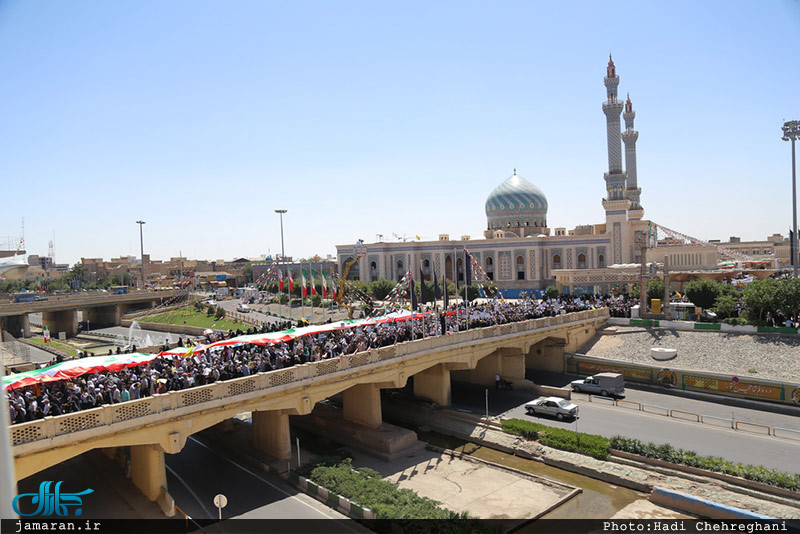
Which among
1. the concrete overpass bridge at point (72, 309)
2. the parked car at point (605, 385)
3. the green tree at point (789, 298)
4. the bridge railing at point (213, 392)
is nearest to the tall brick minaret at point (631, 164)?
the green tree at point (789, 298)

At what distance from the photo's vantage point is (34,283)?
98.4 metres

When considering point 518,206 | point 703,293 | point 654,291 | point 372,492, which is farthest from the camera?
point 518,206

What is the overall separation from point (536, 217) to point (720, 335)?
44302 mm

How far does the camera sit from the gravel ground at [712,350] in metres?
29.9

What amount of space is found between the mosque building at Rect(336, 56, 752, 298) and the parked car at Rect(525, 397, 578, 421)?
32.6m

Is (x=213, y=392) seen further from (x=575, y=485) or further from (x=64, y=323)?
(x=64, y=323)

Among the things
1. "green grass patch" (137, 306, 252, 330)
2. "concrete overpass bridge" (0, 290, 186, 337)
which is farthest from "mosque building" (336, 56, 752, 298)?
"concrete overpass bridge" (0, 290, 186, 337)

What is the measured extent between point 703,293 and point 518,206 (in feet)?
125

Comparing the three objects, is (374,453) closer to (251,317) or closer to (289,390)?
(289,390)

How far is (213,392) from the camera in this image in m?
17.7

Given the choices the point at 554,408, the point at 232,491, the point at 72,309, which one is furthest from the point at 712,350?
the point at 72,309

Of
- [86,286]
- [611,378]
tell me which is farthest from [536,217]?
[86,286]

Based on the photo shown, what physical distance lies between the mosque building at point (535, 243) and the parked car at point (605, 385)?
92.8 feet

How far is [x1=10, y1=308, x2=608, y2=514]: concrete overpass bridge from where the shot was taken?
14656mm
